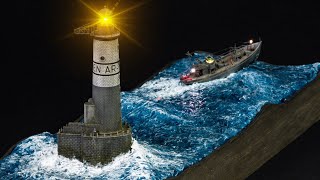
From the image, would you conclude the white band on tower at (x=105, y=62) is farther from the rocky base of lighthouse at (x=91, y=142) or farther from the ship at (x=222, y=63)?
the ship at (x=222, y=63)

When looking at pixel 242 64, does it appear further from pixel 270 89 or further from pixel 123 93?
pixel 123 93

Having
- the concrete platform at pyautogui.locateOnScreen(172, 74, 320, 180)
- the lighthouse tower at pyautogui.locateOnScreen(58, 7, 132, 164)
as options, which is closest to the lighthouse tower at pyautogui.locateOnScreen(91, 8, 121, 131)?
the lighthouse tower at pyautogui.locateOnScreen(58, 7, 132, 164)

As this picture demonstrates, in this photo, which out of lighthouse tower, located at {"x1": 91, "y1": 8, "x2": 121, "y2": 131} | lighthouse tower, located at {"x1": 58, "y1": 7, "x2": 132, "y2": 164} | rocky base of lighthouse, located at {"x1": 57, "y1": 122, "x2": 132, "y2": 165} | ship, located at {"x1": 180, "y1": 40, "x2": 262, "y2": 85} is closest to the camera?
lighthouse tower, located at {"x1": 91, "y1": 8, "x2": 121, "y2": 131}

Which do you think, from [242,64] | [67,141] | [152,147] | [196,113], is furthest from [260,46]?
[67,141]

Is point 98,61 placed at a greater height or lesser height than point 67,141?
greater

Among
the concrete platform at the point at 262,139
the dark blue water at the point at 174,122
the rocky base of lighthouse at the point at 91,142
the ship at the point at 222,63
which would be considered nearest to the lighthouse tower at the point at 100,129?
the rocky base of lighthouse at the point at 91,142

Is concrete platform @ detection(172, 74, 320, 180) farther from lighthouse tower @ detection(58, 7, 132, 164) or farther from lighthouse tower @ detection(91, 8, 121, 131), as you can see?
lighthouse tower @ detection(91, 8, 121, 131)

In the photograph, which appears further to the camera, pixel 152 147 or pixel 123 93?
pixel 123 93
